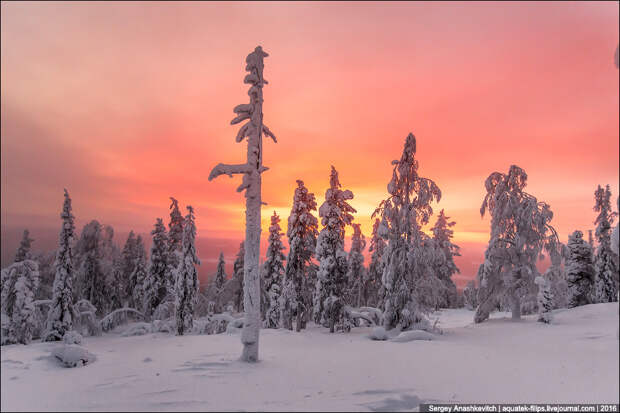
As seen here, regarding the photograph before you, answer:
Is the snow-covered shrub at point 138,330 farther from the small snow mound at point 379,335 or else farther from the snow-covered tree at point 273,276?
the small snow mound at point 379,335

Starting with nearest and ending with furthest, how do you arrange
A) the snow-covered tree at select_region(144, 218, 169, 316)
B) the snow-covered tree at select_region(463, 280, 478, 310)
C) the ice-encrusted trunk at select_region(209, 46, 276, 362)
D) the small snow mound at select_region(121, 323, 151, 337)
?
the ice-encrusted trunk at select_region(209, 46, 276, 362) → the small snow mound at select_region(121, 323, 151, 337) → the snow-covered tree at select_region(144, 218, 169, 316) → the snow-covered tree at select_region(463, 280, 478, 310)

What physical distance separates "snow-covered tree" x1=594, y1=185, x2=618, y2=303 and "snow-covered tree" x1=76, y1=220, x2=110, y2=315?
36.6 m

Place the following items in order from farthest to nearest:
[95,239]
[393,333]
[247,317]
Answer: [95,239], [393,333], [247,317]

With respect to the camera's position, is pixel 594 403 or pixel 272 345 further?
pixel 272 345

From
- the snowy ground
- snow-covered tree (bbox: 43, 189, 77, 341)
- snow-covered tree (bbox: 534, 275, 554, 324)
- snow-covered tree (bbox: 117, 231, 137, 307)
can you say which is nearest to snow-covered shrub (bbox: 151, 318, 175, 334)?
snow-covered tree (bbox: 43, 189, 77, 341)

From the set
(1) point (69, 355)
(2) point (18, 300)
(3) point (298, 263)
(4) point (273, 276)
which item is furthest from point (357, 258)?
(1) point (69, 355)

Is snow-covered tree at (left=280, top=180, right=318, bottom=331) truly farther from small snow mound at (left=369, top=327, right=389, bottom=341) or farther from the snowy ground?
the snowy ground

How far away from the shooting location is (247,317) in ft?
40.2

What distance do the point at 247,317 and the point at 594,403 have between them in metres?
9.56

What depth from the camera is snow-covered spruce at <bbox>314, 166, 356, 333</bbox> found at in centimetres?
2583

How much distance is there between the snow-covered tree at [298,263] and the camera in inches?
1085

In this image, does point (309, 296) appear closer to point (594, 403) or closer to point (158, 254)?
point (158, 254)

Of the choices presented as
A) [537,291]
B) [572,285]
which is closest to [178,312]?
[537,291]

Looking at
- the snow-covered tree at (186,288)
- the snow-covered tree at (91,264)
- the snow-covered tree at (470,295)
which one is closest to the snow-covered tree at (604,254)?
the snow-covered tree at (470,295)
